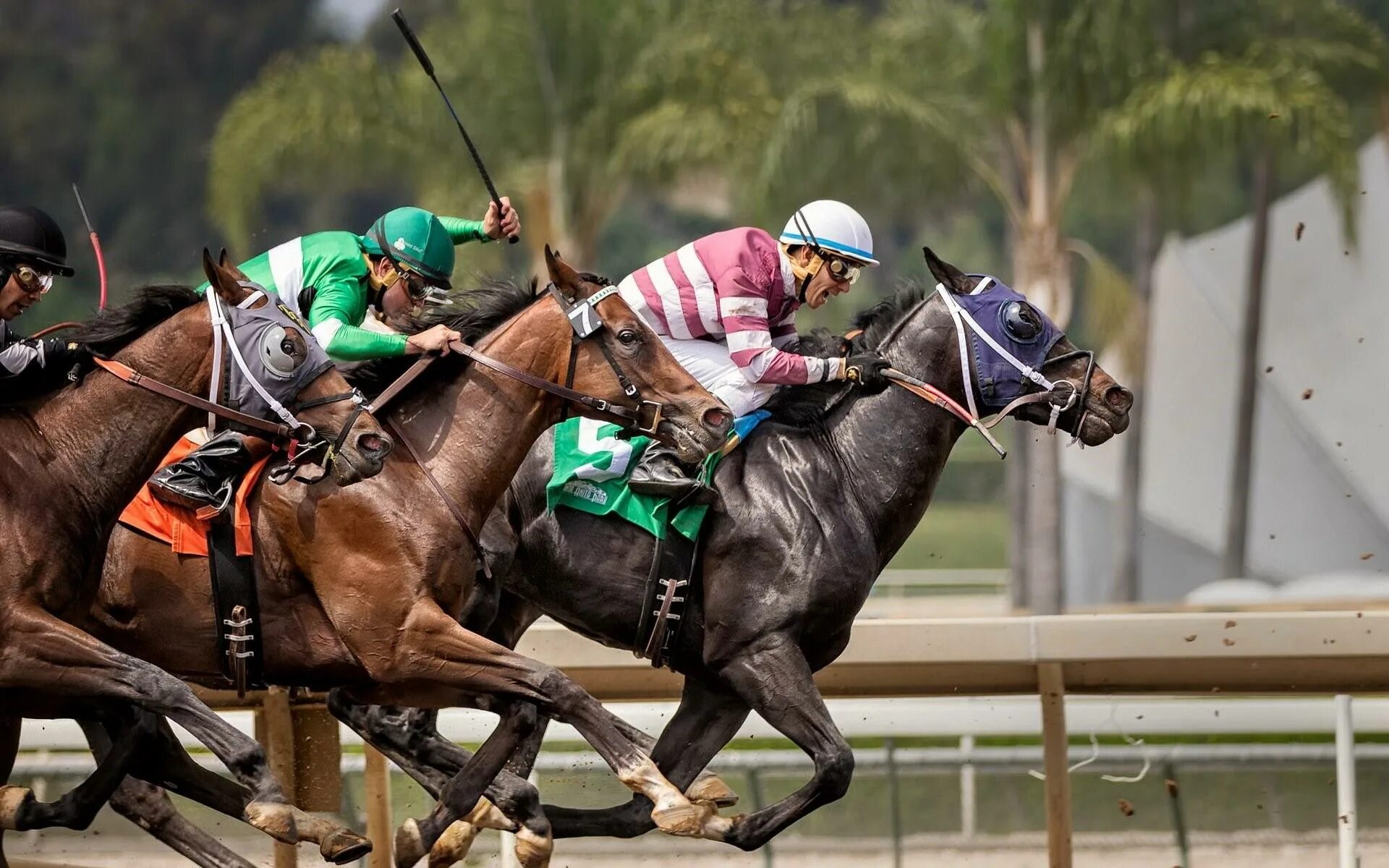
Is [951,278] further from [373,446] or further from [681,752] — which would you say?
[373,446]

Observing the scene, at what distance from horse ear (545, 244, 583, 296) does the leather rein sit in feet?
0.10

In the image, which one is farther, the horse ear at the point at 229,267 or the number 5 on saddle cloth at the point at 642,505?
the number 5 on saddle cloth at the point at 642,505

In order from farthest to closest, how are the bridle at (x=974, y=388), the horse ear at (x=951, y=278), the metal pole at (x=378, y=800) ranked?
the metal pole at (x=378, y=800) < the horse ear at (x=951, y=278) < the bridle at (x=974, y=388)

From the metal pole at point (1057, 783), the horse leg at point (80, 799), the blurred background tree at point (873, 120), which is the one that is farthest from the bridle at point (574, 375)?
the blurred background tree at point (873, 120)

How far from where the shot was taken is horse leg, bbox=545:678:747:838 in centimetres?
578

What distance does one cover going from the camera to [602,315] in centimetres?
538

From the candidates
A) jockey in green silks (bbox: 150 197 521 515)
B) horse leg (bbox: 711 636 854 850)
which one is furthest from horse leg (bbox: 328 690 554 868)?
jockey in green silks (bbox: 150 197 521 515)

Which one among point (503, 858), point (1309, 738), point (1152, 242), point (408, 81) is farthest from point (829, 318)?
point (503, 858)

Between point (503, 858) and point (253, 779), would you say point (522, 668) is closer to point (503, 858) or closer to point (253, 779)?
point (253, 779)

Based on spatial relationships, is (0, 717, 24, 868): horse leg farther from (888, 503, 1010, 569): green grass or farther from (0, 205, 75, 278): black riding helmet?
(888, 503, 1010, 569): green grass

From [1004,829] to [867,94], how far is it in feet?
32.5

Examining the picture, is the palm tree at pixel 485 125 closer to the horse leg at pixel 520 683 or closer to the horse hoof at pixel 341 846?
the horse leg at pixel 520 683

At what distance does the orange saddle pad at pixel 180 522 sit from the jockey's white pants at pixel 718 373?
1.49 metres

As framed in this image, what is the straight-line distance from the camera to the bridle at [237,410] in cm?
498
